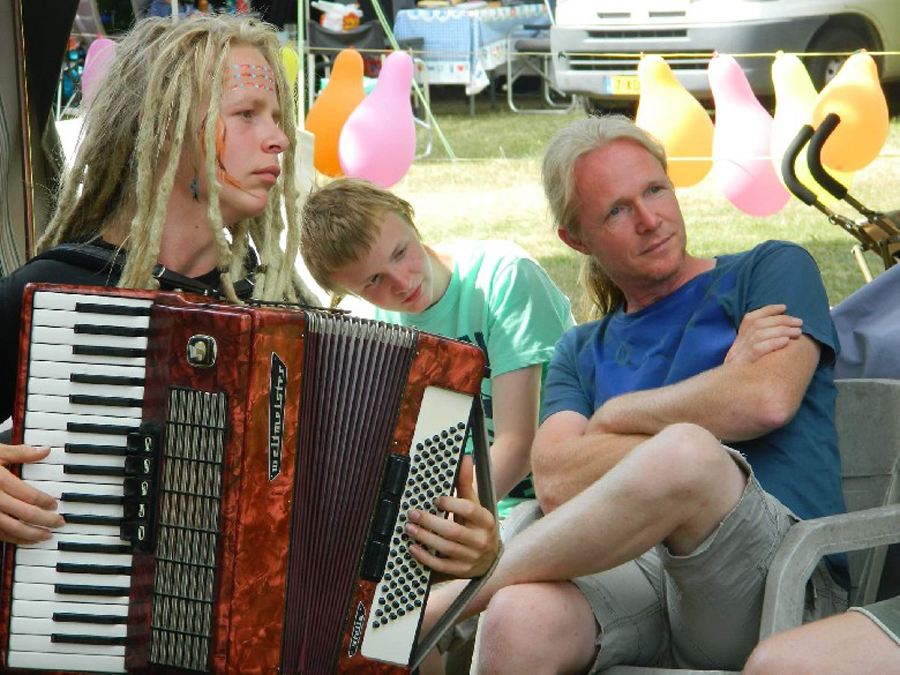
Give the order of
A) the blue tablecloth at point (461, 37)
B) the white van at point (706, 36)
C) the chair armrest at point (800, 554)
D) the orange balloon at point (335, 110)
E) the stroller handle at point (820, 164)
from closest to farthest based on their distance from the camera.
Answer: the chair armrest at point (800, 554)
the stroller handle at point (820, 164)
the orange balloon at point (335, 110)
the white van at point (706, 36)
the blue tablecloth at point (461, 37)

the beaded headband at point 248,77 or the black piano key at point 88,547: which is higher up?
the beaded headband at point 248,77

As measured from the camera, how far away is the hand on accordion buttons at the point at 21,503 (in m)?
2.13

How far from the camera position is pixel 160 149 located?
2.54 m

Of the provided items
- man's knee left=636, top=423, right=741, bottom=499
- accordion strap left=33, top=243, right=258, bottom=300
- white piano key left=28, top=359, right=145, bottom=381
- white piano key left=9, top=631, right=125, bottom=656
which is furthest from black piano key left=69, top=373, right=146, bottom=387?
man's knee left=636, top=423, right=741, bottom=499

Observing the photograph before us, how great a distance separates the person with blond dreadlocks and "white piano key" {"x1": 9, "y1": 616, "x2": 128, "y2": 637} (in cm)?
42

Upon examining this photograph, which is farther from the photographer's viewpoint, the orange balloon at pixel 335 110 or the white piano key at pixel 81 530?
the orange balloon at pixel 335 110

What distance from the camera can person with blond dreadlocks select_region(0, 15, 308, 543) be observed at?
2.49 meters

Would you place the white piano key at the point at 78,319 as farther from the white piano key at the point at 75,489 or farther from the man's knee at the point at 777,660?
the man's knee at the point at 777,660

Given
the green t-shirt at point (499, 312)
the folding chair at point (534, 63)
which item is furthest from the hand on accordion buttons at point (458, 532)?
the folding chair at point (534, 63)

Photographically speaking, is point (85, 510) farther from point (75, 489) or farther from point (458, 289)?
point (458, 289)

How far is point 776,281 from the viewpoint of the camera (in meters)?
2.85

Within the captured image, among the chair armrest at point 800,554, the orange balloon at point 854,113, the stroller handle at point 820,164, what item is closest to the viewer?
the chair armrest at point 800,554

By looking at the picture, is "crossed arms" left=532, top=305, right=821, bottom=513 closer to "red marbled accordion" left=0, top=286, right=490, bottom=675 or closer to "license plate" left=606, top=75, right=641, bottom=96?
"red marbled accordion" left=0, top=286, right=490, bottom=675

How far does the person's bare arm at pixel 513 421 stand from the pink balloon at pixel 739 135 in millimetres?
2766
